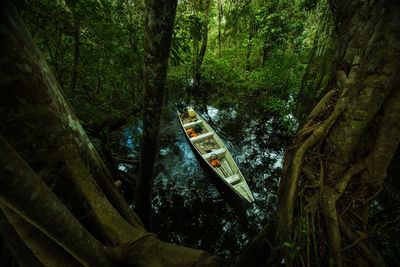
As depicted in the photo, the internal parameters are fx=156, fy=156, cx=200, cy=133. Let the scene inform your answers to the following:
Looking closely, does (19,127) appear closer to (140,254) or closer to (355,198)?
(140,254)

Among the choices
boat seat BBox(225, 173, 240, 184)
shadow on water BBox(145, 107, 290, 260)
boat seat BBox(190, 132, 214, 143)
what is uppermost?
boat seat BBox(190, 132, 214, 143)

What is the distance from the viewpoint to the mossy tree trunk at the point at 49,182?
0.92m

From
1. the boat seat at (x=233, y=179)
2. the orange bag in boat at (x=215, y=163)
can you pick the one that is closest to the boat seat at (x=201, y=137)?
the orange bag in boat at (x=215, y=163)

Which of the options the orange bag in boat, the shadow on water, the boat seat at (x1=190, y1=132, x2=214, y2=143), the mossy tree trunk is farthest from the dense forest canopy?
the boat seat at (x1=190, y1=132, x2=214, y2=143)

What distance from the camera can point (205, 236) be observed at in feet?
17.3

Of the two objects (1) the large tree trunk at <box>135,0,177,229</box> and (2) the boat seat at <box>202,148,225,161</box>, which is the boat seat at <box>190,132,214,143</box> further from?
(1) the large tree trunk at <box>135,0,177,229</box>

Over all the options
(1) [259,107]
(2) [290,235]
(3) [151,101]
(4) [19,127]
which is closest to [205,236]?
(2) [290,235]

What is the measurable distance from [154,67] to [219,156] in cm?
528

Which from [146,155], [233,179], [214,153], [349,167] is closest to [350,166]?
[349,167]

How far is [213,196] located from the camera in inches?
253

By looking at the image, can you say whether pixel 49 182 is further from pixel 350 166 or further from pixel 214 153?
pixel 214 153

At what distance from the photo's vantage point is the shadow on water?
207 inches

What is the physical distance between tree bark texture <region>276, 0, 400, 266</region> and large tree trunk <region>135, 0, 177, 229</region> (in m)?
2.29

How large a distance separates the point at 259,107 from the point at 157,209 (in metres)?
9.89
